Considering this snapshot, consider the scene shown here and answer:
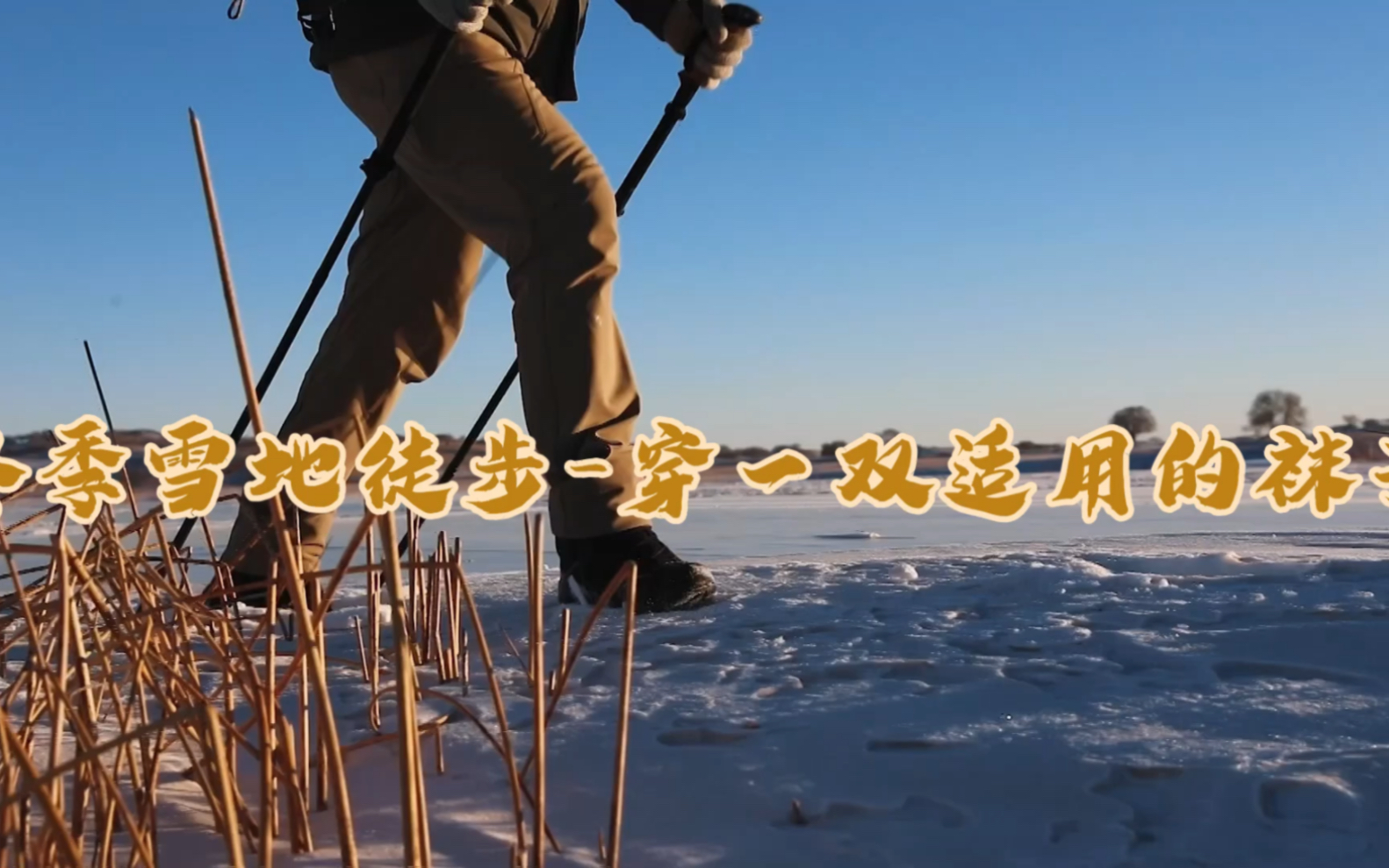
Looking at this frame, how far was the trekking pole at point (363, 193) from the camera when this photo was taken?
70.1 inches

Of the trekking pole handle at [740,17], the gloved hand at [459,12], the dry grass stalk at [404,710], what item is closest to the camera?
the dry grass stalk at [404,710]

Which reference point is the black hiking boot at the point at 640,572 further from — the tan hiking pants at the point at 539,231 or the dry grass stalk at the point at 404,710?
the dry grass stalk at the point at 404,710

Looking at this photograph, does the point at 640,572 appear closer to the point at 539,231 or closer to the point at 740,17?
the point at 539,231

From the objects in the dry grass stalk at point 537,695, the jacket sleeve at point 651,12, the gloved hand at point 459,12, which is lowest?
the dry grass stalk at point 537,695

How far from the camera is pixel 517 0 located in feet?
6.47

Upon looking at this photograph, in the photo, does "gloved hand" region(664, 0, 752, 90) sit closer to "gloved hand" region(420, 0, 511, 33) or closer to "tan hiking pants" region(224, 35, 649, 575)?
"tan hiking pants" region(224, 35, 649, 575)

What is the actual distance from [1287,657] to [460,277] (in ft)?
4.75

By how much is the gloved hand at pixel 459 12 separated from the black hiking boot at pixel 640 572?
741mm

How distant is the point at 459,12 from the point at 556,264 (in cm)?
37

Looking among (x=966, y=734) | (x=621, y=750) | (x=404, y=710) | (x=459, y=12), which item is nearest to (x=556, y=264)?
(x=459, y=12)

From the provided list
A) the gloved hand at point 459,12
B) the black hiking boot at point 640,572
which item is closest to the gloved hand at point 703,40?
the gloved hand at point 459,12

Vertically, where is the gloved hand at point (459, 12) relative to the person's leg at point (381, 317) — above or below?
above

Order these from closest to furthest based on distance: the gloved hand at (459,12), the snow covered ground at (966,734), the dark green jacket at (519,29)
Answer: the snow covered ground at (966,734) < the gloved hand at (459,12) < the dark green jacket at (519,29)

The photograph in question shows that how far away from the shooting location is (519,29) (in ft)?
6.48
